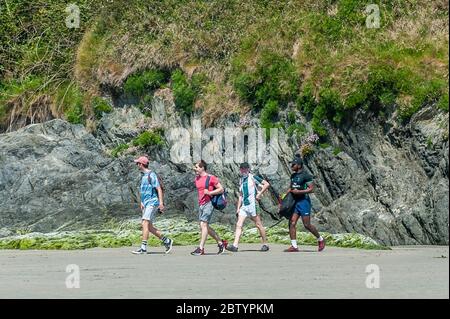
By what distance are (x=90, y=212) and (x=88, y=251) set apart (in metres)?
3.25

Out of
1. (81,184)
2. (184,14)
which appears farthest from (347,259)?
(184,14)

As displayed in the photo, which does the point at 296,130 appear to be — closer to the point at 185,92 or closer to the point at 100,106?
the point at 185,92

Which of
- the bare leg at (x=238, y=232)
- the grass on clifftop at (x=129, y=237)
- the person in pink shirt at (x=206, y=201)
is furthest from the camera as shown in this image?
the grass on clifftop at (x=129, y=237)

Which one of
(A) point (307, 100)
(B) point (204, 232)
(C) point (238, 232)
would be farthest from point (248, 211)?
(A) point (307, 100)

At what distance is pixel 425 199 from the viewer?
20.4 metres

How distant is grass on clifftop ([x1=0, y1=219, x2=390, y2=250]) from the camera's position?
21.2 meters

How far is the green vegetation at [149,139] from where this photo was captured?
26.6 metres

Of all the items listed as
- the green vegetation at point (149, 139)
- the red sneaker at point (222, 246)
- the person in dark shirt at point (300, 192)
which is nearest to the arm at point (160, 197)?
the red sneaker at point (222, 246)

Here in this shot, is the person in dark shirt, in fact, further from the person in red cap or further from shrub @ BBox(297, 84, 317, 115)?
shrub @ BBox(297, 84, 317, 115)

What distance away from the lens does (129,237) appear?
21.9m

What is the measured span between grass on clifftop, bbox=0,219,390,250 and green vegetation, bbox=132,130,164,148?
4.02 meters

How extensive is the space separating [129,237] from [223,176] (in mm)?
3392

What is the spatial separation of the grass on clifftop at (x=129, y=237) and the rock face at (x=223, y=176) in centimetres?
55

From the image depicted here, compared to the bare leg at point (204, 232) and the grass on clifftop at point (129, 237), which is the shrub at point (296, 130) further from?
the bare leg at point (204, 232)
